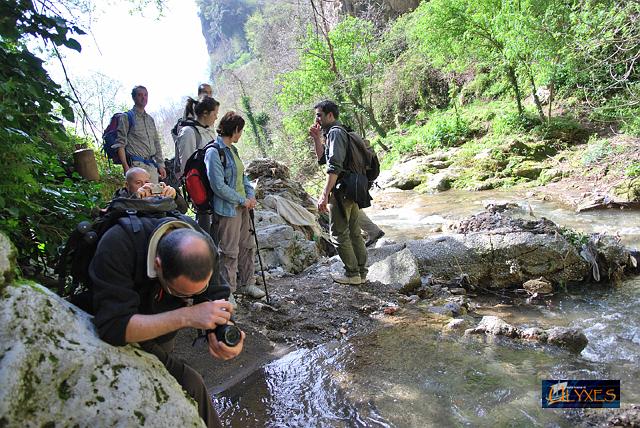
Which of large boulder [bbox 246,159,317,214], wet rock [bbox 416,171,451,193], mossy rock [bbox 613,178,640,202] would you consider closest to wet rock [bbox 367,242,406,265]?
large boulder [bbox 246,159,317,214]

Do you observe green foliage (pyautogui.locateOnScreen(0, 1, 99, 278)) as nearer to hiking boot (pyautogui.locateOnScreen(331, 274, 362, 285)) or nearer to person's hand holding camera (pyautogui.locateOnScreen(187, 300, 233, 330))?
person's hand holding camera (pyautogui.locateOnScreen(187, 300, 233, 330))

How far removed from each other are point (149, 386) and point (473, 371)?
2.40 m

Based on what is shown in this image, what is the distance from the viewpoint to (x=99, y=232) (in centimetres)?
180

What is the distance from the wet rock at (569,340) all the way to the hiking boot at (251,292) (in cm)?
293

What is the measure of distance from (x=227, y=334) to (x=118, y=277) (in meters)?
0.52

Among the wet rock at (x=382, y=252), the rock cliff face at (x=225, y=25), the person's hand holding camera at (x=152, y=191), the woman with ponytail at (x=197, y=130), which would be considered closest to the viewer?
the person's hand holding camera at (x=152, y=191)

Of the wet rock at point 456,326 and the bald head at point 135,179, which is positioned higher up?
the bald head at point 135,179

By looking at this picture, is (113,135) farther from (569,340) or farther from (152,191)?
(569,340)

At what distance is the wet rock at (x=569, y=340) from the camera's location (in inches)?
137

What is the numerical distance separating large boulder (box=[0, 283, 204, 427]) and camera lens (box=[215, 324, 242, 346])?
32 centimetres

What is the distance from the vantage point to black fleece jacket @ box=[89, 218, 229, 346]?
1635mm

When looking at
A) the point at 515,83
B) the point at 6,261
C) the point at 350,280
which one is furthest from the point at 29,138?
the point at 515,83

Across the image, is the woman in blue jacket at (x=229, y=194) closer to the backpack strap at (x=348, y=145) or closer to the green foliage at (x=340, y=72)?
the backpack strap at (x=348, y=145)

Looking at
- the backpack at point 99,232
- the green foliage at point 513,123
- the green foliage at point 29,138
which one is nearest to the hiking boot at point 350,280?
the green foliage at point 29,138
